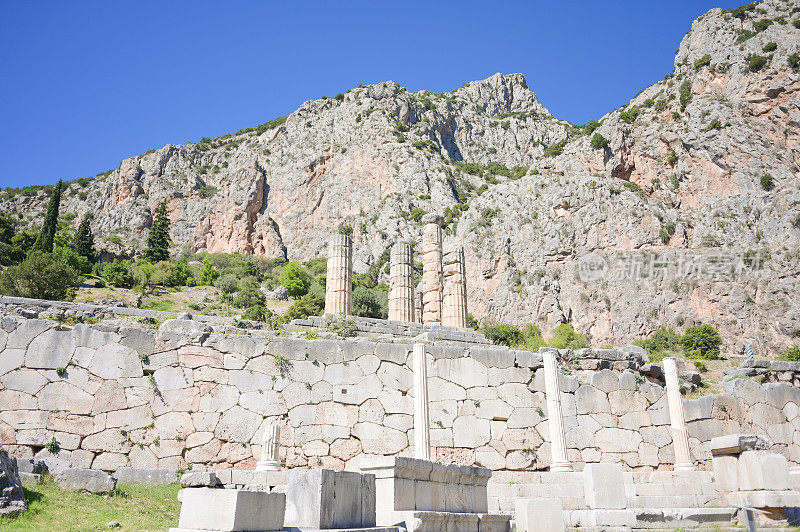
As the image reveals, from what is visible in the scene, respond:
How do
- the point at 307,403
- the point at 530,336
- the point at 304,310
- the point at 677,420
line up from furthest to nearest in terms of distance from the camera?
the point at 530,336 → the point at 304,310 → the point at 677,420 → the point at 307,403

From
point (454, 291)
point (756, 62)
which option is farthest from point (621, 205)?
point (454, 291)

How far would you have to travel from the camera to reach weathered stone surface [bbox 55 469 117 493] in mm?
8656

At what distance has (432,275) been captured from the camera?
25.9 metres

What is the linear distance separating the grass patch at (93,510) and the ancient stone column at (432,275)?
1632 centimetres

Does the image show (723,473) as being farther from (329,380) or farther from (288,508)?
(288,508)

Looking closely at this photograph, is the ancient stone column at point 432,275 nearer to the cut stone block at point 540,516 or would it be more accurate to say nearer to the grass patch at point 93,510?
the cut stone block at point 540,516

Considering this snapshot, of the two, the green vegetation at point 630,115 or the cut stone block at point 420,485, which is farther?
the green vegetation at point 630,115

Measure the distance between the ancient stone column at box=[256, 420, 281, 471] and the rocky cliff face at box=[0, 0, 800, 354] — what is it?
138ft

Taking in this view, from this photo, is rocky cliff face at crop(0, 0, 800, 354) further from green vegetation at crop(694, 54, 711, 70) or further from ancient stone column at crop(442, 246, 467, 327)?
ancient stone column at crop(442, 246, 467, 327)

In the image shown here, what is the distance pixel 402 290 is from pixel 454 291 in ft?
8.06

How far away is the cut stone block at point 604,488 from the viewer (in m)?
9.59

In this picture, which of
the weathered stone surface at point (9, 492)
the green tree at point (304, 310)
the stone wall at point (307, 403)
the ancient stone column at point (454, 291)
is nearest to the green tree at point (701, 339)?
the ancient stone column at point (454, 291)

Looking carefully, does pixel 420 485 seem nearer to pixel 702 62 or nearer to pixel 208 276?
pixel 208 276

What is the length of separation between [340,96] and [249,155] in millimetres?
18761
